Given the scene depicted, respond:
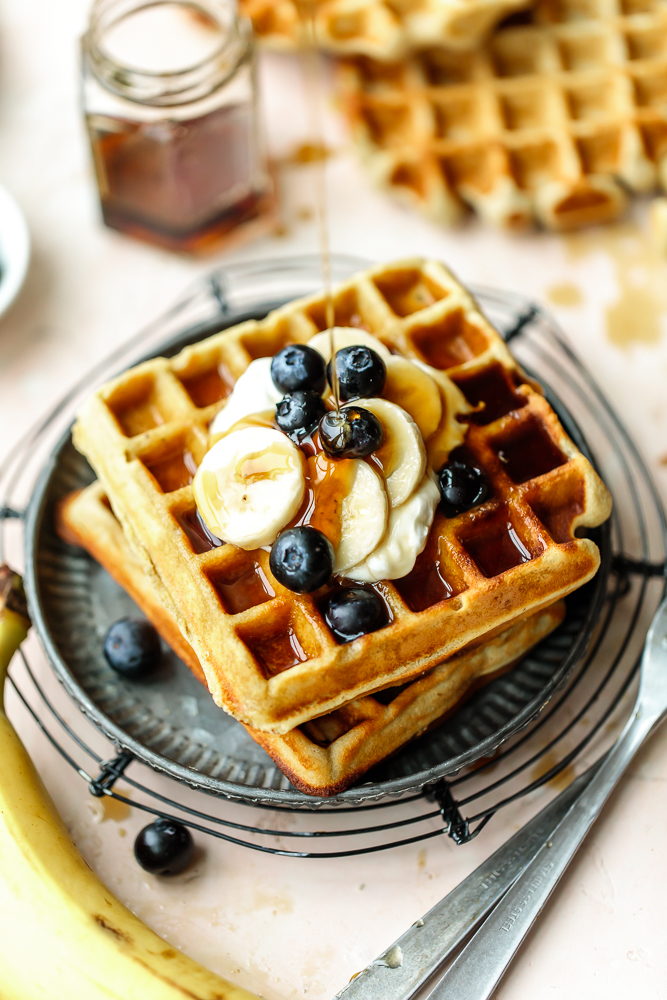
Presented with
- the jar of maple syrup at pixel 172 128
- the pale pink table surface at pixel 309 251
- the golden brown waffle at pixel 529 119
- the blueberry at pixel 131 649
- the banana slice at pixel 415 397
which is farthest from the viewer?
the golden brown waffle at pixel 529 119

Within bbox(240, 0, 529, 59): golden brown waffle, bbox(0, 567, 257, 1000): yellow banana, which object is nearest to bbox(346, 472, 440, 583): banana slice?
bbox(0, 567, 257, 1000): yellow banana

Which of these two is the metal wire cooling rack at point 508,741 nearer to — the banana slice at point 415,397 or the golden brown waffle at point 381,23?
the banana slice at point 415,397

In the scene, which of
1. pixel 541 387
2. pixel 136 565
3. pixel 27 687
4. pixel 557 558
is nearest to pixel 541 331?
pixel 541 387

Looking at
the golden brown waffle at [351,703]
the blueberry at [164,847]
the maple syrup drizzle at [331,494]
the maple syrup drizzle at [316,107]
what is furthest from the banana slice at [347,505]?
the maple syrup drizzle at [316,107]

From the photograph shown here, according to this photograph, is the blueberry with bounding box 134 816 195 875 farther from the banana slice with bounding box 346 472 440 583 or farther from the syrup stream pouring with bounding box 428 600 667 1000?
the banana slice with bounding box 346 472 440 583

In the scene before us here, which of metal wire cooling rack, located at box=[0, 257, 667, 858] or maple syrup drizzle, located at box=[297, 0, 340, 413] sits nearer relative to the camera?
metal wire cooling rack, located at box=[0, 257, 667, 858]

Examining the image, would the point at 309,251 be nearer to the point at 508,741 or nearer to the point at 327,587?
the point at 327,587

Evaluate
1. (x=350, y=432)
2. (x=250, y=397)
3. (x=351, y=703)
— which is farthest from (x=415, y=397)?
(x=351, y=703)
